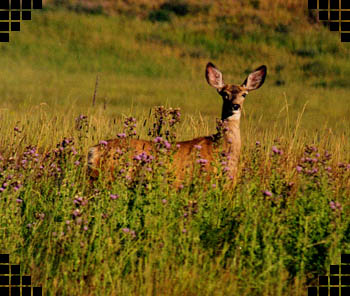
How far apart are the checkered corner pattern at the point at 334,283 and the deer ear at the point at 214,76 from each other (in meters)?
3.89

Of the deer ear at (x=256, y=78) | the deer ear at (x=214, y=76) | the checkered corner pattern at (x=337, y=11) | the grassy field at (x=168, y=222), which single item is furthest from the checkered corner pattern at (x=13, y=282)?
the checkered corner pattern at (x=337, y=11)

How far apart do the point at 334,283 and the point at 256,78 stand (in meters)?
3.98

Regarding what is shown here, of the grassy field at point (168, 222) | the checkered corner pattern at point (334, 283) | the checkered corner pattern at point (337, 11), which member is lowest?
the checkered corner pattern at point (334, 283)

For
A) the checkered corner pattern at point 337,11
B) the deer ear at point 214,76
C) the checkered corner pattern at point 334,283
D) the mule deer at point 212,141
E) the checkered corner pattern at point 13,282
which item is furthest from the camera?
the checkered corner pattern at point 337,11

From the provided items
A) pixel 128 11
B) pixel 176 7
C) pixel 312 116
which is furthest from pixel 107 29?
pixel 312 116

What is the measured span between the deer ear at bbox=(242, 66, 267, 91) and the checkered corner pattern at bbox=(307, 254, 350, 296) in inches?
149

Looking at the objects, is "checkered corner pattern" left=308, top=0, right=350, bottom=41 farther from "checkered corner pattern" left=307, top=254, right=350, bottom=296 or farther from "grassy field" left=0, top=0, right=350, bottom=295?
"checkered corner pattern" left=307, top=254, right=350, bottom=296

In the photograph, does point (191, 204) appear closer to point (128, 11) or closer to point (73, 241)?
point (73, 241)

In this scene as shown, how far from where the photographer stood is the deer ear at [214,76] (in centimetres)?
918

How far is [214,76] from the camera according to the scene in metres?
9.25

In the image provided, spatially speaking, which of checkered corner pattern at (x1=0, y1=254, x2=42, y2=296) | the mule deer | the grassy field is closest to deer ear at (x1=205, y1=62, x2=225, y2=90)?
the mule deer

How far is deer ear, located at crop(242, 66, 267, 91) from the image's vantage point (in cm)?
920

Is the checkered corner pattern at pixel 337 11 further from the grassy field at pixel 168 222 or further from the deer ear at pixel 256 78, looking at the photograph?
the grassy field at pixel 168 222

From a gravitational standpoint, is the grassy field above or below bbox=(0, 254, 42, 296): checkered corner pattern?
above
